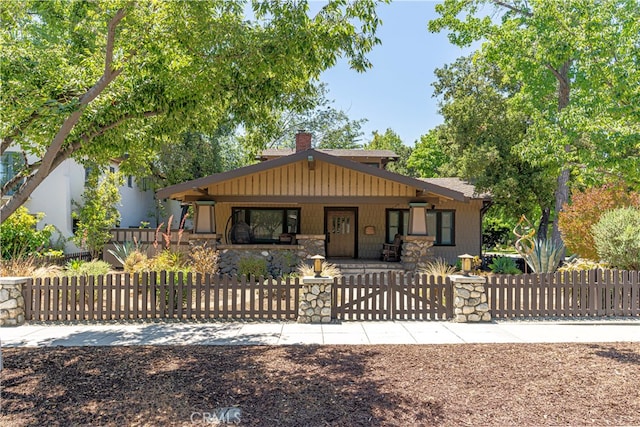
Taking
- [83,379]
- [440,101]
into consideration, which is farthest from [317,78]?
[440,101]

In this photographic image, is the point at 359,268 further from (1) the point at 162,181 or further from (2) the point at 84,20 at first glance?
(1) the point at 162,181

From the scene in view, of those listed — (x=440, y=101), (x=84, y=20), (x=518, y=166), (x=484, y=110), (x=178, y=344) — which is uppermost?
(x=440, y=101)

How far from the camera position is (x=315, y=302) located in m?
7.68

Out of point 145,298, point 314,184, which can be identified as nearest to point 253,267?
point 314,184

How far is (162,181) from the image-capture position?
22.6 m

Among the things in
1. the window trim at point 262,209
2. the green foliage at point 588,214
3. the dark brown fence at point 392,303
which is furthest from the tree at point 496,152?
the dark brown fence at point 392,303

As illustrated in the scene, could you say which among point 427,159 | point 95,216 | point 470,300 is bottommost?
point 470,300

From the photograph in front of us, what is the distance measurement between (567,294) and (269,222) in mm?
11036

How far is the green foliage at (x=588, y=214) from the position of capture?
11055 mm

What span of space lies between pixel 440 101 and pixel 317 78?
57.0 feet

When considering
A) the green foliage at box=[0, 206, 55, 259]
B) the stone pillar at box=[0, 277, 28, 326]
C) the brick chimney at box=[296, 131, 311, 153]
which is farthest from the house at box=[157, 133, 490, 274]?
the green foliage at box=[0, 206, 55, 259]

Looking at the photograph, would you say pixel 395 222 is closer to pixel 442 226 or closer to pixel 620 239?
pixel 442 226

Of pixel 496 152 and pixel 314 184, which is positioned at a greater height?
pixel 496 152

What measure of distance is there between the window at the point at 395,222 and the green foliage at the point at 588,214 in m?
6.12
